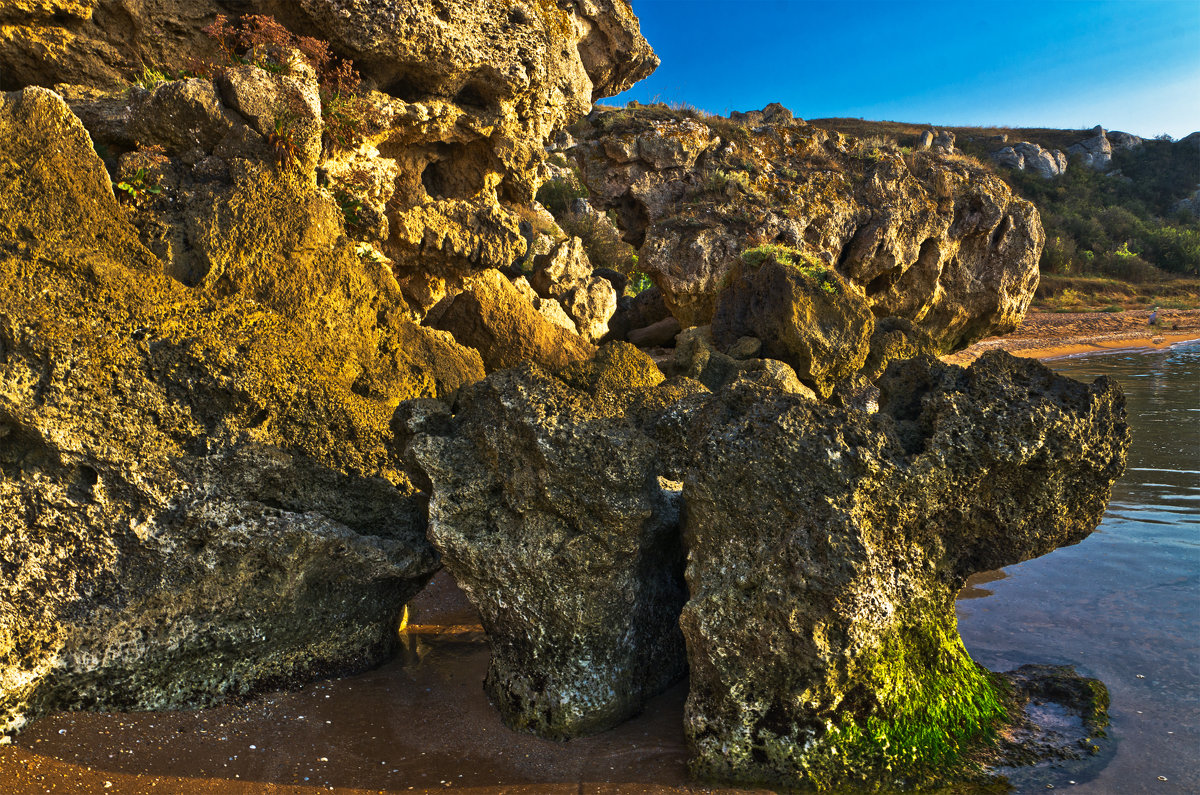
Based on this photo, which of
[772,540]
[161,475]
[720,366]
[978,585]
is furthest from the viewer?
[720,366]

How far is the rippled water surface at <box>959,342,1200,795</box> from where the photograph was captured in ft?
13.2

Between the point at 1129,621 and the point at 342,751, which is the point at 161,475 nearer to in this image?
the point at 342,751

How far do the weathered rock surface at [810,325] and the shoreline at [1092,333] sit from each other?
17.9 meters

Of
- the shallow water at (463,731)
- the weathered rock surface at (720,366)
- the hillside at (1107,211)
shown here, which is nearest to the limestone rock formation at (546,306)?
the weathered rock surface at (720,366)

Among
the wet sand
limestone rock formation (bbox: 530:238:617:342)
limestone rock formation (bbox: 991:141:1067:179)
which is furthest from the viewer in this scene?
limestone rock formation (bbox: 991:141:1067:179)

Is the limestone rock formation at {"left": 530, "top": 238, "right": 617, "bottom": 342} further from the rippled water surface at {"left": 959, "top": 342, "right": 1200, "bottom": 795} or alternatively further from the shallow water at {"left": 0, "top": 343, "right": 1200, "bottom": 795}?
the rippled water surface at {"left": 959, "top": 342, "right": 1200, "bottom": 795}

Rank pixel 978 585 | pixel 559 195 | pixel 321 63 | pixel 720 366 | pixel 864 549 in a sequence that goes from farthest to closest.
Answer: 1. pixel 559 195
2. pixel 720 366
3. pixel 321 63
4. pixel 978 585
5. pixel 864 549

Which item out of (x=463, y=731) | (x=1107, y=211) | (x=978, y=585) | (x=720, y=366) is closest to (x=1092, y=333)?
(x=1107, y=211)

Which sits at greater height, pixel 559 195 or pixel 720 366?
pixel 559 195

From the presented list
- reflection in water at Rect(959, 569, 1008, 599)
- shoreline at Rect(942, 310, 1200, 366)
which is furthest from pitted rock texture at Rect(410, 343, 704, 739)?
shoreline at Rect(942, 310, 1200, 366)

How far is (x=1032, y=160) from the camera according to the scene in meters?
61.1

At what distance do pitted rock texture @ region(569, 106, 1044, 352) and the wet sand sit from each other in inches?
502

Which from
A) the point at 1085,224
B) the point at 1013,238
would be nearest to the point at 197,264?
the point at 1013,238

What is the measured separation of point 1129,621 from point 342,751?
596cm
